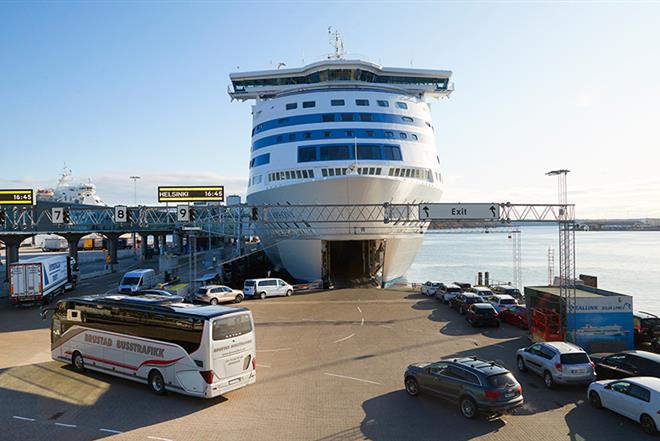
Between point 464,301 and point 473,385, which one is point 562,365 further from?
point 464,301

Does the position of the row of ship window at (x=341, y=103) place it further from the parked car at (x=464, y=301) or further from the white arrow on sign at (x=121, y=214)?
the parked car at (x=464, y=301)

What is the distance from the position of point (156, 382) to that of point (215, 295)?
14.1 meters

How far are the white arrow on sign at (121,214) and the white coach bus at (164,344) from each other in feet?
40.4

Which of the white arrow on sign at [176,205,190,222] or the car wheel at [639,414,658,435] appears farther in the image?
the white arrow on sign at [176,205,190,222]

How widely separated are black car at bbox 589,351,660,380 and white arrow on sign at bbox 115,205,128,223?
75.3 feet

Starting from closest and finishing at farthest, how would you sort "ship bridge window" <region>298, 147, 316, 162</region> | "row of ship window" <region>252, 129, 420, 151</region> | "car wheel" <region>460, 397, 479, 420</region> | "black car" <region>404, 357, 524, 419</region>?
1. "black car" <region>404, 357, 524, 419</region>
2. "car wheel" <region>460, 397, 479, 420</region>
3. "ship bridge window" <region>298, 147, 316, 162</region>
4. "row of ship window" <region>252, 129, 420, 151</region>

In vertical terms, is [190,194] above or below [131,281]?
above

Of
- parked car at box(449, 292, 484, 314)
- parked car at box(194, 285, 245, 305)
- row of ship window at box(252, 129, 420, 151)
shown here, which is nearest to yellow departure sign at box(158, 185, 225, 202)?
row of ship window at box(252, 129, 420, 151)

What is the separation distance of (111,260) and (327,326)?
36424mm

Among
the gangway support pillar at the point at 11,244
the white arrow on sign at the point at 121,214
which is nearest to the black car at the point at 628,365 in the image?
the white arrow on sign at the point at 121,214

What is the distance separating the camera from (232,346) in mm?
11258

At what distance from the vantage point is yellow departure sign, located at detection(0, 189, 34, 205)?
2845 cm

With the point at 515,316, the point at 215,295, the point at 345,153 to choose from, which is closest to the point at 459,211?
the point at 515,316

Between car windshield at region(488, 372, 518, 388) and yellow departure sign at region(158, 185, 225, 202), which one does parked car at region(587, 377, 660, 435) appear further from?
yellow departure sign at region(158, 185, 225, 202)
